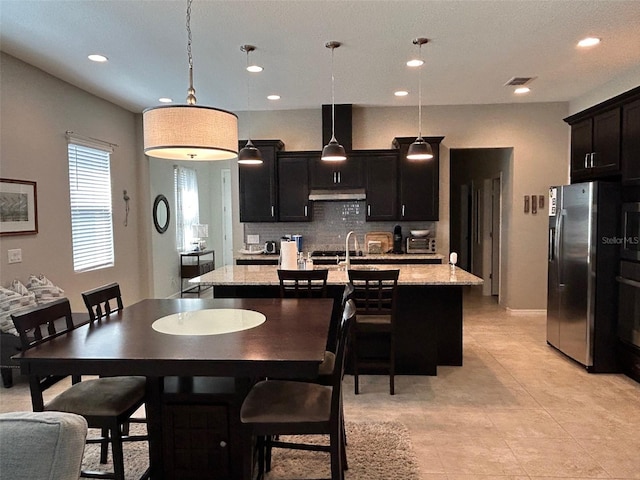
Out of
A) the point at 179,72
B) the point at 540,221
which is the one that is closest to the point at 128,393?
the point at 179,72

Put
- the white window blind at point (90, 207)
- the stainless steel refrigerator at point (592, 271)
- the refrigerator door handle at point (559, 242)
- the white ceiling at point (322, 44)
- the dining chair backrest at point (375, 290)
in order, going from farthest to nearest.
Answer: the white window blind at point (90, 207) → the refrigerator door handle at point (559, 242) → the stainless steel refrigerator at point (592, 271) → the dining chair backrest at point (375, 290) → the white ceiling at point (322, 44)

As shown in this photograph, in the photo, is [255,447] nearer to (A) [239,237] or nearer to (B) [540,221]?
(A) [239,237]

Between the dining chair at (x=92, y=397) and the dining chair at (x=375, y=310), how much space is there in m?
1.72

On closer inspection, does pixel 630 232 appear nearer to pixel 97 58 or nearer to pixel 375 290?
pixel 375 290

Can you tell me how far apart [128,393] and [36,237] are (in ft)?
9.58


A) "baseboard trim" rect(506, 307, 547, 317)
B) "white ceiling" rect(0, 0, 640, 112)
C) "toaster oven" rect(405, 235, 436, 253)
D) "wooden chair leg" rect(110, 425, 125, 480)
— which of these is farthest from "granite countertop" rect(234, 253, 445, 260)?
"wooden chair leg" rect(110, 425, 125, 480)

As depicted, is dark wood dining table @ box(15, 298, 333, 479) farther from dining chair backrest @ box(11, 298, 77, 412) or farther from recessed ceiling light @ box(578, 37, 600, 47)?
recessed ceiling light @ box(578, 37, 600, 47)

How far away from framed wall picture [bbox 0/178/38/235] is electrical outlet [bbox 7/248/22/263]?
6.0 inches

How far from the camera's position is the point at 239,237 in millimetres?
6555

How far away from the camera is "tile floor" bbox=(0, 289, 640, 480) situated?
2.55 metres

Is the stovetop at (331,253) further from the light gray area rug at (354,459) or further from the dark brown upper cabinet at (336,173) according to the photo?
the light gray area rug at (354,459)

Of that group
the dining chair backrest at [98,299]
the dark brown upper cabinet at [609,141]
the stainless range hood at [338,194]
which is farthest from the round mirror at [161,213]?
the dark brown upper cabinet at [609,141]

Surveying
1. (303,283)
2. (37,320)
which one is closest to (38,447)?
(37,320)

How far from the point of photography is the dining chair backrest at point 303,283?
3.44m
